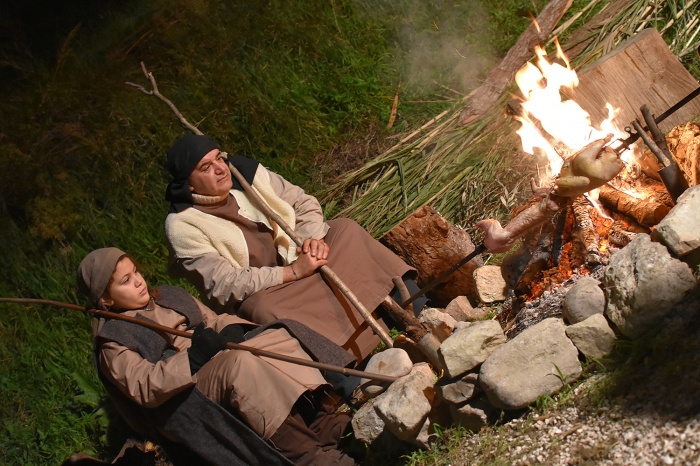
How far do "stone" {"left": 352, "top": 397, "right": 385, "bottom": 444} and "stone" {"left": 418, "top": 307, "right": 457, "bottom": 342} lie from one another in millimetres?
678

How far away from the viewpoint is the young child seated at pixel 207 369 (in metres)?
3.64

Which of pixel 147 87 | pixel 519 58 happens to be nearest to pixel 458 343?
pixel 519 58

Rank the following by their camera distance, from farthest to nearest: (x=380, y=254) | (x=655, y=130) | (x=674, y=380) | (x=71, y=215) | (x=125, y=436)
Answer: (x=71, y=215), (x=125, y=436), (x=380, y=254), (x=655, y=130), (x=674, y=380)

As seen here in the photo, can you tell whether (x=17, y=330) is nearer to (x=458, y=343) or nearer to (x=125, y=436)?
(x=125, y=436)

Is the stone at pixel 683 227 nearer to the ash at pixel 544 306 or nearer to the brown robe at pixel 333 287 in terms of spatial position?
the ash at pixel 544 306

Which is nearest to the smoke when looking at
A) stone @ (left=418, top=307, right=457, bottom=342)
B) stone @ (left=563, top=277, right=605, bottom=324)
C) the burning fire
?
the burning fire

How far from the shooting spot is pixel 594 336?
3.30 metres

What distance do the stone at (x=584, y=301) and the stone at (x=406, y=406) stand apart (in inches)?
30.9

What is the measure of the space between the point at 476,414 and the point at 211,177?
6.44 ft

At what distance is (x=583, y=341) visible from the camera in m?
3.32

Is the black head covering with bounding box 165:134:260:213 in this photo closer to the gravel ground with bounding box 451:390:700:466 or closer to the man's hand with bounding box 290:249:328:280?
the man's hand with bounding box 290:249:328:280

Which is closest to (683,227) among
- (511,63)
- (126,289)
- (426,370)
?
(426,370)

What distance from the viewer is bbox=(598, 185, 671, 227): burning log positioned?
381 centimetres

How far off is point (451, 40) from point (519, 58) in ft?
3.69
